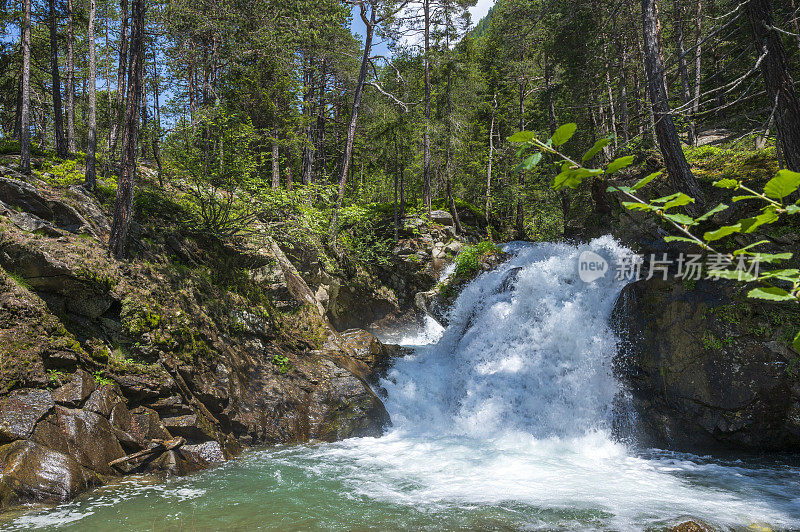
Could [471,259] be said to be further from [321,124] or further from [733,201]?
[733,201]

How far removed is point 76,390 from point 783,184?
7551 mm

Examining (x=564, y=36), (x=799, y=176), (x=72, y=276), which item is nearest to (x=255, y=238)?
(x=72, y=276)

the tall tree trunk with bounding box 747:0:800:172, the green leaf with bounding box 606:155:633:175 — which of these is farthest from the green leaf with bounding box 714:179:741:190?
the tall tree trunk with bounding box 747:0:800:172

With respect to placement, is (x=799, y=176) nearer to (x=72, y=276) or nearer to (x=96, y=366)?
(x=96, y=366)

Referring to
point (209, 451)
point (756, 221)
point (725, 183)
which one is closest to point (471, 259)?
point (209, 451)

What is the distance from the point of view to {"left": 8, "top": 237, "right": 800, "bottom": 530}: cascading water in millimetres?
4770

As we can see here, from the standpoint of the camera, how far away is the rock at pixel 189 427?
6.41m

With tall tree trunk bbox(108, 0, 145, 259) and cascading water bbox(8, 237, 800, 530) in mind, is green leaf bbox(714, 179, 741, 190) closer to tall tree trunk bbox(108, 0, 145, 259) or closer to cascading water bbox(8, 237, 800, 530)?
cascading water bbox(8, 237, 800, 530)

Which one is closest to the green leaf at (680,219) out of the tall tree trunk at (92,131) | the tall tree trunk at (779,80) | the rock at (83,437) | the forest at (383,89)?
the forest at (383,89)

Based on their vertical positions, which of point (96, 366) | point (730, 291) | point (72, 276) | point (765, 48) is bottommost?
point (96, 366)

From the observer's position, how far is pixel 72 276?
644cm

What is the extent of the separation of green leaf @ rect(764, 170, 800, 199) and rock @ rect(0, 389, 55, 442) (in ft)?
23.9

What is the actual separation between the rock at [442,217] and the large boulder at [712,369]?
13.0m

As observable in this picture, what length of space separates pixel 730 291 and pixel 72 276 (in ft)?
37.9
